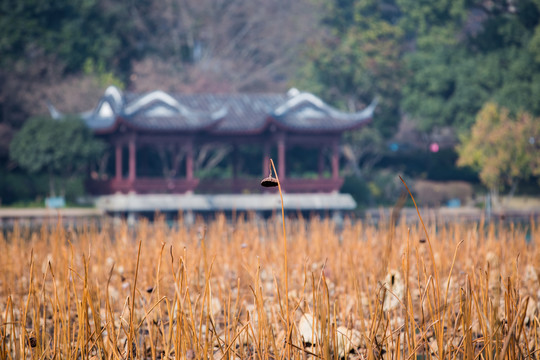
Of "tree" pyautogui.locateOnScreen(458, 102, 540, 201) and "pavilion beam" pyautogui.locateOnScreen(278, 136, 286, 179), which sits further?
"tree" pyautogui.locateOnScreen(458, 102, 540, 201)

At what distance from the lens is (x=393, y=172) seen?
2236 cm

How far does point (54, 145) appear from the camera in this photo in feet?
54.0

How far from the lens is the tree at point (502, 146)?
18469 millimetres

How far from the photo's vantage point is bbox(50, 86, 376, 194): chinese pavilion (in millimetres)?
16109

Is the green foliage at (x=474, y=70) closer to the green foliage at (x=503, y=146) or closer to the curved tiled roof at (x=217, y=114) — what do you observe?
the green foliage at (x=503, y=146)

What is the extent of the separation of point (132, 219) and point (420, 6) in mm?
12663

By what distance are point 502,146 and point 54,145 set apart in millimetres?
11328

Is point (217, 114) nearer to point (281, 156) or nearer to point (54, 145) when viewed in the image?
point (281, 156)

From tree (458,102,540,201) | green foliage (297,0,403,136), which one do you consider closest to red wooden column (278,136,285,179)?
tree (458,102,540,201)

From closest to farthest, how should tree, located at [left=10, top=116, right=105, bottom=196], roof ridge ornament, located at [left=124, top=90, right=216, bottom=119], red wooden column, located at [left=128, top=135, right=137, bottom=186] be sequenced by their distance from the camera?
red wooden column, located at [left=128, top=135, right=137, bottom=186], roof ridge ornament, located at [left=124, top=90, right=216, bottom=119], tree, located at [left=10, top=116, right=105, bottom=196]

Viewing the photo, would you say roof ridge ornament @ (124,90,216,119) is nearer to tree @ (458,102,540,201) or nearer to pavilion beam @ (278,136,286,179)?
pavilion beam @ (278,136,286,179)

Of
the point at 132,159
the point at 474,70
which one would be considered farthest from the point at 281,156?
the point at 474,70

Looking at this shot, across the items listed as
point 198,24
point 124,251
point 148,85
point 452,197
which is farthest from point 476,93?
point 124,251

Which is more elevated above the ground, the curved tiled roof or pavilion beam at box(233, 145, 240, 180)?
the curved tiled roof
